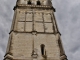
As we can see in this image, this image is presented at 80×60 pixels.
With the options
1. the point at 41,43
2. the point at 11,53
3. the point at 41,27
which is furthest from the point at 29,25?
the point at 11,53

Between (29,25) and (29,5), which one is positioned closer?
(29,25)

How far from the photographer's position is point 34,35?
20234 mm

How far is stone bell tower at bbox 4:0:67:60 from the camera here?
59.2 feet

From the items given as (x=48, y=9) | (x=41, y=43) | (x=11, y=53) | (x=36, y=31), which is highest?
(x=48, y=9)

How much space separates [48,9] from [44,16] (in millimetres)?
1763

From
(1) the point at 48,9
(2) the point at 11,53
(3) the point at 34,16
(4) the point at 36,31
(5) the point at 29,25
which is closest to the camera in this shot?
(2) the point at 11,53

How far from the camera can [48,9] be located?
2541cm

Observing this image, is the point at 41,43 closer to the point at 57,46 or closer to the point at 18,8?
the point at 57,46

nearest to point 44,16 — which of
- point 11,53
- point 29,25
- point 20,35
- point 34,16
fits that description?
point 34,16

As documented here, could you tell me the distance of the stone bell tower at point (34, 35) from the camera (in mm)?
18031

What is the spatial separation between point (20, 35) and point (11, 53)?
116 inches

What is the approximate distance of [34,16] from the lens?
78.0 feet

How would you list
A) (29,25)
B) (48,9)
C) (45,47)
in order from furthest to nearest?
(48,9) → (29,25) → (45,47)

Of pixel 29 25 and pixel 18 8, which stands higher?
pixel 18 8
